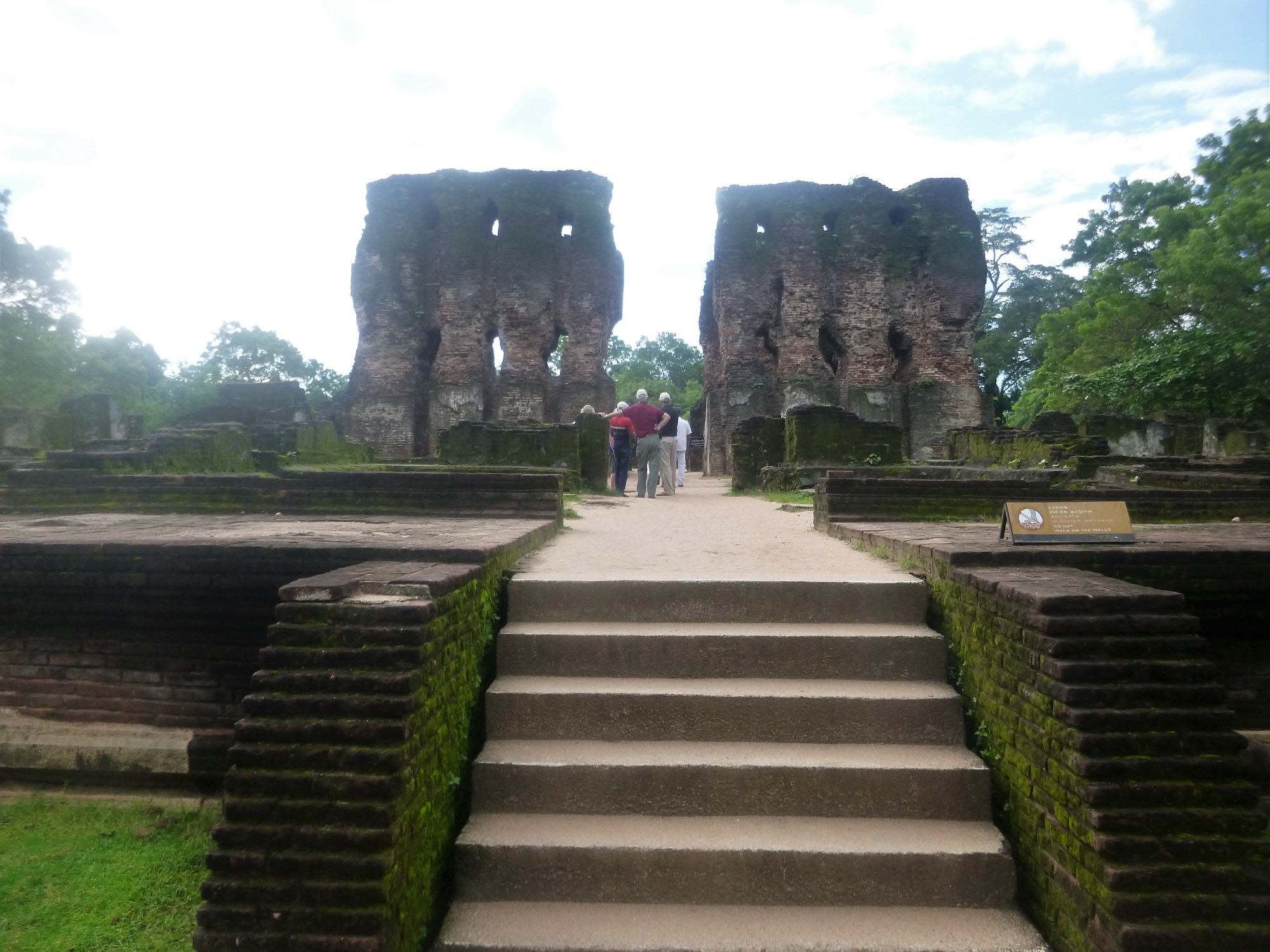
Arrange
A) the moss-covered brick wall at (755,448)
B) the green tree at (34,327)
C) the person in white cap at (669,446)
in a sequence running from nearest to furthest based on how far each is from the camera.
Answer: the person in white cap at (669,446) < the moss-covered brick wall at (755,448) < the green tree at (34,327)

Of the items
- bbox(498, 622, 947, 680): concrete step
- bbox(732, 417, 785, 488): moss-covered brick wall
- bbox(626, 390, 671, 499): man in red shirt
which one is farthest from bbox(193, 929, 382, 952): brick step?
bbox(732, 417, 785, 488): moss-covered brick wall

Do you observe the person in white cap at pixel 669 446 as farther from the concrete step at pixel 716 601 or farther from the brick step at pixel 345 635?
the brick step at pixel 345 635

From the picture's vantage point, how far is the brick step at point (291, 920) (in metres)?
2.14

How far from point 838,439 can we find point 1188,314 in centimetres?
1569

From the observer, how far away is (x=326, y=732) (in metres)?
2.35

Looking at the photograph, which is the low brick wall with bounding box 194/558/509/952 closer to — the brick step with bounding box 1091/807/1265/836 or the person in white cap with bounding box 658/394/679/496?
the brick step with bounding box 1091/807/1265/836

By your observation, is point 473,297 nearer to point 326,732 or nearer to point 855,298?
point 855,298


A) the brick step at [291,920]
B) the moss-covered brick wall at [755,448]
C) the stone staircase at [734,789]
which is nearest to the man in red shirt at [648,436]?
the moss-covered brick wall at [755,448]

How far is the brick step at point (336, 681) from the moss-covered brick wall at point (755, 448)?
1066 centimetres

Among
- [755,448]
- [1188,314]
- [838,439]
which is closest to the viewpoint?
[838,439]

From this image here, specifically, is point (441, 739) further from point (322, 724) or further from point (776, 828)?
point (776, 828)

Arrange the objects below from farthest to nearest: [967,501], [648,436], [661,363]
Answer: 1. [661,363]
2. [648,436]
3. [967,501]

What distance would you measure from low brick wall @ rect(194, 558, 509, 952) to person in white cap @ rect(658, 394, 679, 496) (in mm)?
8145

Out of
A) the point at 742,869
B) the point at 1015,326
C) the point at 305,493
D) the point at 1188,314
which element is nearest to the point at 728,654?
the point at 742,869
